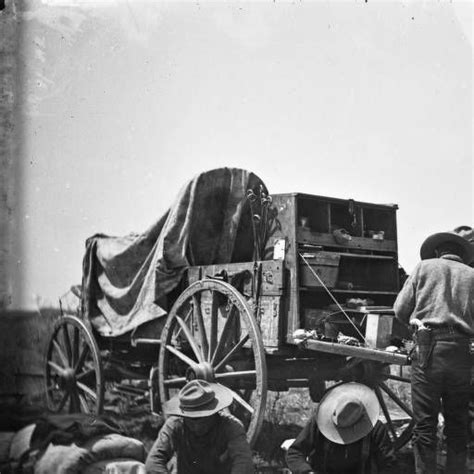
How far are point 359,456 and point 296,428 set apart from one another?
392 cm

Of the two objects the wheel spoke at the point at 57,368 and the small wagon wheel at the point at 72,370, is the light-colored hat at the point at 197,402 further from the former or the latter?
the wheel spoke at the point at 57,368

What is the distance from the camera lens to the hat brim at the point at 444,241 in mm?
5504

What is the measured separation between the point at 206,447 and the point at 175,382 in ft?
6.92

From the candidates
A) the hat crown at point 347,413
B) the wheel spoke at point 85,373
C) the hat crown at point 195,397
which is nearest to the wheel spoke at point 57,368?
the wheel spoke at point 85,373

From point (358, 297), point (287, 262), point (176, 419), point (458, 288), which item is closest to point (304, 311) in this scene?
point (287, 262)

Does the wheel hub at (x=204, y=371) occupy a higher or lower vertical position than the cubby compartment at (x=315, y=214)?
lower

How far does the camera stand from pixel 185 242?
6.82 m

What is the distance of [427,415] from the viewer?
5082mm

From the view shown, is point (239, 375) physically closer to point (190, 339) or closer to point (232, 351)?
point (232, 351)

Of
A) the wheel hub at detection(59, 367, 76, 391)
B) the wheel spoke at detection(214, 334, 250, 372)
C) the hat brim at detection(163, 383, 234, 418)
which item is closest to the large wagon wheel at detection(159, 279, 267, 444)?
the wheel spoke at detection(214, 334, 250, 372)

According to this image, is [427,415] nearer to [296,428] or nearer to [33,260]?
[296,428]

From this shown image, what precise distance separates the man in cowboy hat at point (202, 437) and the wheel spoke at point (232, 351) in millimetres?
1428

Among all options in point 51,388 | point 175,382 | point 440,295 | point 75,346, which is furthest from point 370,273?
point 51,388

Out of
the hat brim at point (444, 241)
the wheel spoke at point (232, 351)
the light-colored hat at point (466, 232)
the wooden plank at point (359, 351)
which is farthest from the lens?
the light-colored hat at point (466, 232)
